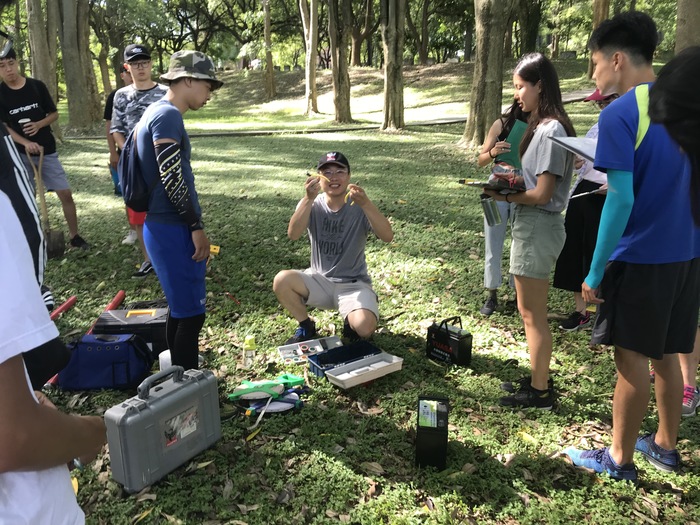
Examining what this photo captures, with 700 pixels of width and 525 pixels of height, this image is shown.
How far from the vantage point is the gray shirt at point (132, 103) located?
5.53 metres

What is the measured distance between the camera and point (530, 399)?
144 inches

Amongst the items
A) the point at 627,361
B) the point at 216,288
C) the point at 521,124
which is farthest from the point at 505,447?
the point at 216,288

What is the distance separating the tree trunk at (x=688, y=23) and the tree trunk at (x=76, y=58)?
1652 centimetres

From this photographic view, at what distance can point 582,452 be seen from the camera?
10.3 feet

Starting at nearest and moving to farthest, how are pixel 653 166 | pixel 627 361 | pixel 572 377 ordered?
pixel 653 166
pixel 627 361
pixel 572 377

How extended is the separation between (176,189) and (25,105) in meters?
4.14

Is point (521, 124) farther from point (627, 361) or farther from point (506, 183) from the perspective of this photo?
point (627, 361)

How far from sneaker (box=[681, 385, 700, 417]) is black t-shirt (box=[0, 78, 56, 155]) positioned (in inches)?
264

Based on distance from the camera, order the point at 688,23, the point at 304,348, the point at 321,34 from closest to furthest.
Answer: the point at 304,348, the point at 688,23, the point at 321,34

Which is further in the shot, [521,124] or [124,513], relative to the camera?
[521,124]

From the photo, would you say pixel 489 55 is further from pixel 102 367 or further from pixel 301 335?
pixel 102 367

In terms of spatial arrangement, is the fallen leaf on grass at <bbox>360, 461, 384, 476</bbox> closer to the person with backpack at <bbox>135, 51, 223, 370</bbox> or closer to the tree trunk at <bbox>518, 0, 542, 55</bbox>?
the person with backpack at <bbox>135, 51, 223, 370</bbox>

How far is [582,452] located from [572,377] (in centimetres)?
101

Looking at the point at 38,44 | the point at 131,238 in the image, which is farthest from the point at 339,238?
the point at 38,44
